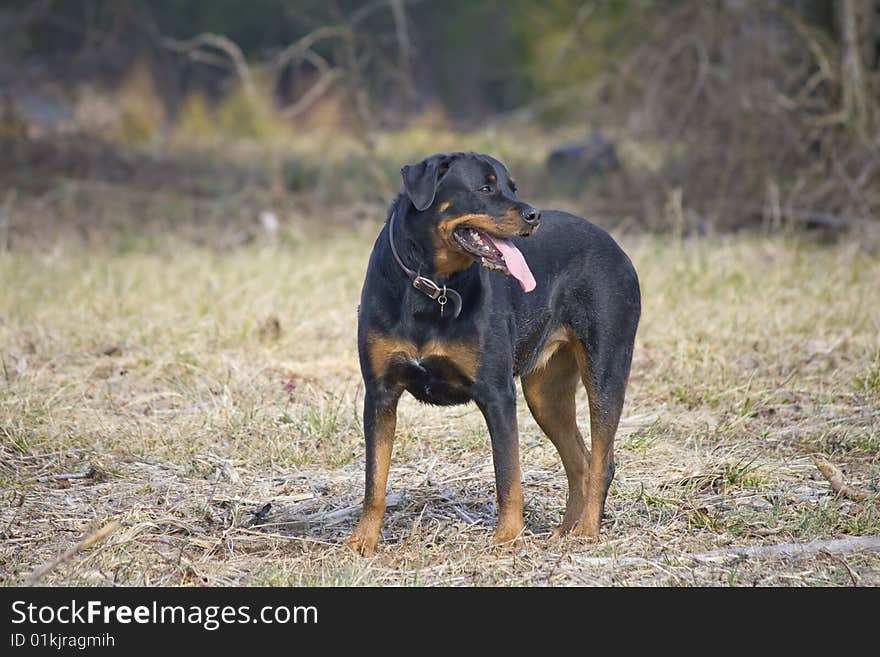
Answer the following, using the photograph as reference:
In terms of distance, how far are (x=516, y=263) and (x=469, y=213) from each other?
0.25m

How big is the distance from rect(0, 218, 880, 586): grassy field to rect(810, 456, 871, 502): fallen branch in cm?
5

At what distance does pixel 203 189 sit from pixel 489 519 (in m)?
10.2

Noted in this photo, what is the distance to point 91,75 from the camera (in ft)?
50.4

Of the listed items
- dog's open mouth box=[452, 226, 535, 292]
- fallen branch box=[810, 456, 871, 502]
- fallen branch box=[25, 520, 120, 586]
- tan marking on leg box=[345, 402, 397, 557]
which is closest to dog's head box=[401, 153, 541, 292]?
dog's open mouth box=[452, 226, 535, 292]

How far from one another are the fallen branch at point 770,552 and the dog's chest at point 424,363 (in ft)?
2.61

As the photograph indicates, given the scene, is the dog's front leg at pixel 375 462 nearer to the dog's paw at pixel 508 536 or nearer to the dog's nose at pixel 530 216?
the dog's paw at pixel 508 536

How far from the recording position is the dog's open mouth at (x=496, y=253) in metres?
4.45

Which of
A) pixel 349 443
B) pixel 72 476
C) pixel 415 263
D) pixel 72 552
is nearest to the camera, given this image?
pixel 72 552

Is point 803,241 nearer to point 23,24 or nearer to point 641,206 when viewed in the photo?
point 641,206

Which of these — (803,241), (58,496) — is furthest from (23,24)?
(58,496)

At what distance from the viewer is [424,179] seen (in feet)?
14.7

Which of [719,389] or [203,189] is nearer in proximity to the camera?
[719,389]

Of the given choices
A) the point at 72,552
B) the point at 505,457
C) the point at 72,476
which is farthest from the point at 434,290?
the point at 72,476

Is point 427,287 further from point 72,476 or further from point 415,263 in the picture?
point 72,476
